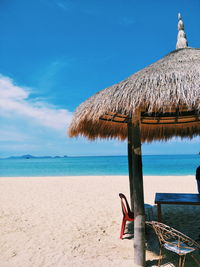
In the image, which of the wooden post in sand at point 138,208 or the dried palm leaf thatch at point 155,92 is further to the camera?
the wooden post in sand at point 138,208

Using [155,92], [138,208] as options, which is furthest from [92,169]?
[155,92]

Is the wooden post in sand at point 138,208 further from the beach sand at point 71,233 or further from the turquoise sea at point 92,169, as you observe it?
the turquoise sea at point 92,169

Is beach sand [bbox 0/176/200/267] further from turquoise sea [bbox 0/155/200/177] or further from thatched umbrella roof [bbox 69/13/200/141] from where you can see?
turquoise sea [bbox 0/155/200/177]

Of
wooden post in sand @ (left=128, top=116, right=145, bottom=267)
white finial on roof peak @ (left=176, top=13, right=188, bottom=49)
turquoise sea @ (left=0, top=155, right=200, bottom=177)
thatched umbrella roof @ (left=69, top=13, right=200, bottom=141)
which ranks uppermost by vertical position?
white finial on roof peak @ (left=176, top=13, right=188, bottom=49)

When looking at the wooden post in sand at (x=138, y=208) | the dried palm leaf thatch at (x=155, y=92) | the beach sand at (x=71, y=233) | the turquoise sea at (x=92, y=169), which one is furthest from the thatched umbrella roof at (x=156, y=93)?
the turquoise sea at (x=92, y=169)

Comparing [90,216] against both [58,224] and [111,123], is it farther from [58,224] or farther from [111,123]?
[111,123]

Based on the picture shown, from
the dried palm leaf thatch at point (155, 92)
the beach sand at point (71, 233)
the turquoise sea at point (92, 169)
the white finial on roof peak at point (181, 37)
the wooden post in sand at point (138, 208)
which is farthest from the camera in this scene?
the turquoise sea at point (92, 169)

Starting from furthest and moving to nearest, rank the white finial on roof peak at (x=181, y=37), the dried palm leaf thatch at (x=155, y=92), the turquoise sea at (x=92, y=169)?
the turquoise sea at (x=92, y=169) < the white finial on roof peak at (x=181, y=37) < the dried palm leaf thatch at (x=155, y=92)

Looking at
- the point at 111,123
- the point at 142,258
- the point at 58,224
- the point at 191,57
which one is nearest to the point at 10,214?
the point at 58,224

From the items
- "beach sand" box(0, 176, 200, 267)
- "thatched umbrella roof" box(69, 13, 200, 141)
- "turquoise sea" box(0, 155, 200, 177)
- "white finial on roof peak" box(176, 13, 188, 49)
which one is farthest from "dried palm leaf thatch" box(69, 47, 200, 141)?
"turquoise sea" box(0, 155, 200, 177)

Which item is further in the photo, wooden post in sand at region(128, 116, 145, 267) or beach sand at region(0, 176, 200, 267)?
beach sand at region(0, 176, 200, 267)

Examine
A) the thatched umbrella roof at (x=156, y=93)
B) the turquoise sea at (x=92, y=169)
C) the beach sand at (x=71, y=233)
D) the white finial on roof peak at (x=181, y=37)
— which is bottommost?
the turquoise sea at (x=92, y=169)

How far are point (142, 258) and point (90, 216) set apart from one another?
2553 millimetres

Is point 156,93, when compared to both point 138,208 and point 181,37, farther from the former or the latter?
point 181,37
